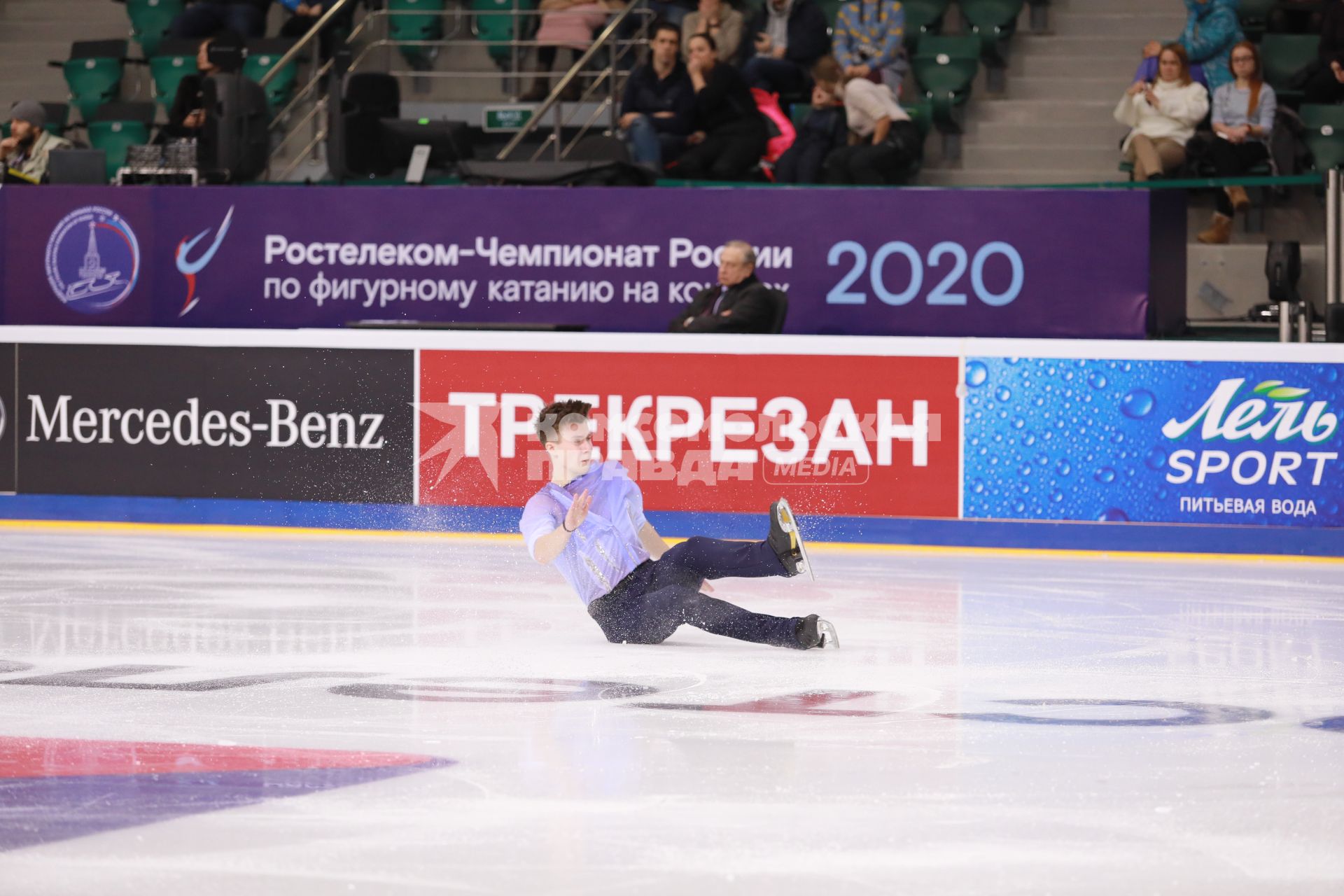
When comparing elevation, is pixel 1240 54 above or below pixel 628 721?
above

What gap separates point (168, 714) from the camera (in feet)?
18.2

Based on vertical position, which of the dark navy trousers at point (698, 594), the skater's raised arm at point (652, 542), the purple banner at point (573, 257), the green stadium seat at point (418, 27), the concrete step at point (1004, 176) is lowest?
the dark navy trousers at point (698, 594)

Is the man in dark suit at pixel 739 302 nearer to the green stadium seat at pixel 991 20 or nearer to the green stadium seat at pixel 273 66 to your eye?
the green stadium seat at pixel 991 20

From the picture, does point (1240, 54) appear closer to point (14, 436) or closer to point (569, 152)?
point (569, 152)

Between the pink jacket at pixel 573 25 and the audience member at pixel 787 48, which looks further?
the pink jacket at pixel 573 25

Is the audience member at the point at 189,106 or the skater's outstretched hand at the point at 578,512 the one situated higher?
the audience member at the point at 189,106

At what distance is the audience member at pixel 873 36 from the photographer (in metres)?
13.6

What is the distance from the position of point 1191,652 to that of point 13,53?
44.7ft

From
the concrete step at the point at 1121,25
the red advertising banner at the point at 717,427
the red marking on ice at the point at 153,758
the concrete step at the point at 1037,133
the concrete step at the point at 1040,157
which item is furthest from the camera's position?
the concrete step at the point at 1121,25

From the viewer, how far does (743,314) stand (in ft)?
35.5

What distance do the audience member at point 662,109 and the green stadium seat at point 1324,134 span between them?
4.07 metres

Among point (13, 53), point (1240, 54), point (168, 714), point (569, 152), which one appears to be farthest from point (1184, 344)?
point (13, 53)

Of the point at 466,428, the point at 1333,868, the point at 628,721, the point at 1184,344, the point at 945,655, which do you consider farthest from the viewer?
the point at 466,428

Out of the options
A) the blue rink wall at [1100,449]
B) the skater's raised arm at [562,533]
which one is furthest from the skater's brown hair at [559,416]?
the blue rink wall at [1100,449]
